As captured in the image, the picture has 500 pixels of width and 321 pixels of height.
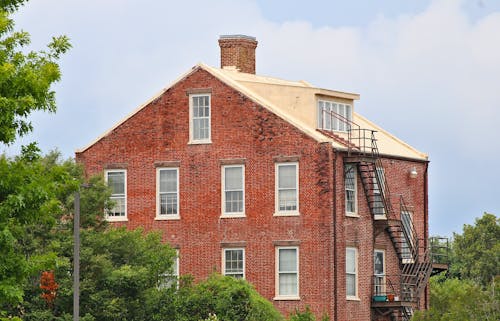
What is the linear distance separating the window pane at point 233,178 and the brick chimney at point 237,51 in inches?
337

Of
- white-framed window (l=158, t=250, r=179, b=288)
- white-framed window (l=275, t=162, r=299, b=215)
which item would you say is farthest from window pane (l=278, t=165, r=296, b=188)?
white-framed window (l=158, t=250, r=179, b=288)

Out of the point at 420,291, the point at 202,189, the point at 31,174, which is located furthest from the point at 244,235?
the point at 31,174

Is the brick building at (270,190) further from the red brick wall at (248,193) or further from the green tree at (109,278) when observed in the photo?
the green tree at (109,278)

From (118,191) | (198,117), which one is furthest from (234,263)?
(198,117)

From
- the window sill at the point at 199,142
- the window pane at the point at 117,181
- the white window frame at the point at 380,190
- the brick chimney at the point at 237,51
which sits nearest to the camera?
the window sill at the point at 199,142

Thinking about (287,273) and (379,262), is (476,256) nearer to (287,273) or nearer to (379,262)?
(379,262)

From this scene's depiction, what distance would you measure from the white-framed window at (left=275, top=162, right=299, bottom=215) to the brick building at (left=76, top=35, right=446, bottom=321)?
0.14 ft

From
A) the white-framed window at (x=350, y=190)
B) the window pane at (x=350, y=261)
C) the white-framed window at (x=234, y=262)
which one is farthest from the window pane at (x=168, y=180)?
the window pane at (x=350, y=261)

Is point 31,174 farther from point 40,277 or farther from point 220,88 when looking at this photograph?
point 220,88

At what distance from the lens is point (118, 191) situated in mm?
71562

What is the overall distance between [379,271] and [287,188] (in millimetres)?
6568

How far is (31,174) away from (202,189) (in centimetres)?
3014

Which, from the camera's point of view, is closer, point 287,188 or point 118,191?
point 287,188

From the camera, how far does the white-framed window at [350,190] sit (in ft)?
225
